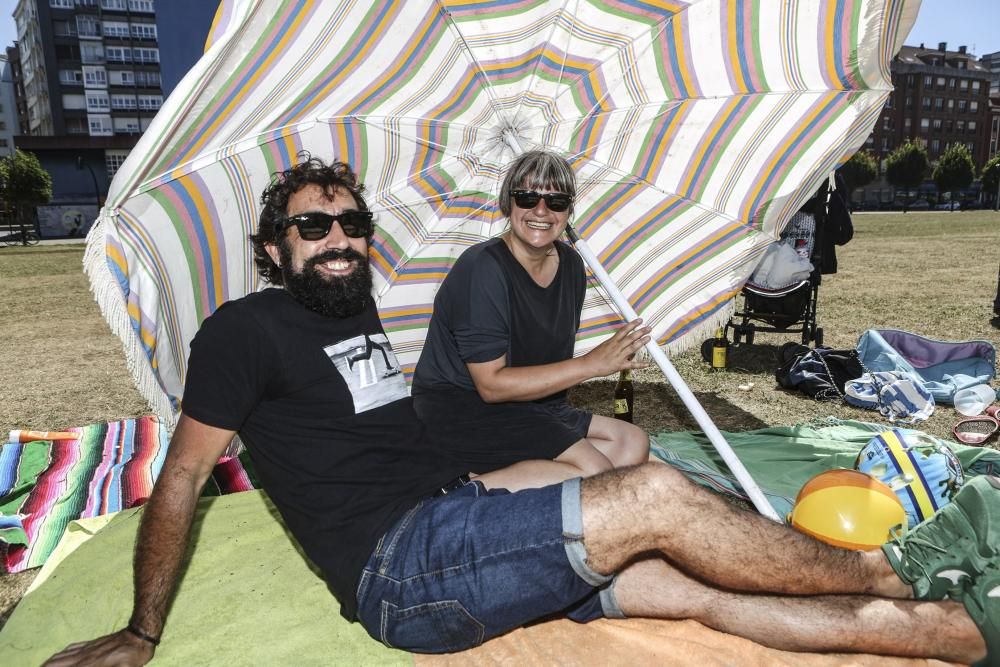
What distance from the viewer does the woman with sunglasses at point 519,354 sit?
3.13m

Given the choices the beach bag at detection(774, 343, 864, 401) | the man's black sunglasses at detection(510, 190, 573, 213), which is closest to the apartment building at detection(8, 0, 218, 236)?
the beach bag at detection(774, 343, 864, 401)

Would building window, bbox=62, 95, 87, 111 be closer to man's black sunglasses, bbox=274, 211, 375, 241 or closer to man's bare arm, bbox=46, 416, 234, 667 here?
man's black sunglasses, bbox=274, 211, 375, 241

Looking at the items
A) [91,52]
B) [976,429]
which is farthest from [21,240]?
[91,52]

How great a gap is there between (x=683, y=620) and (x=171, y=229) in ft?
8.22

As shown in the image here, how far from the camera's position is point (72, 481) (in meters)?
4.29

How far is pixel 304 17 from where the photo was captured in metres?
2.29

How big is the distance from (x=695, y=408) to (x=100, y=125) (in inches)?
3699

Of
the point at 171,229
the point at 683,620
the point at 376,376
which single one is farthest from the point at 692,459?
the point at 171,229

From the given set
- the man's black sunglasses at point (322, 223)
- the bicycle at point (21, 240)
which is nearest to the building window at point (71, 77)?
the bicycle at point (21, 240)

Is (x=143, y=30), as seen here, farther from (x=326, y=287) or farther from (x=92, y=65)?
(x=326, y=287)

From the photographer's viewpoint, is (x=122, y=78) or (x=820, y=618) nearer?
(x=820, y=618)

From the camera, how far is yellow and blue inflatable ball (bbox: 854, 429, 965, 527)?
3070mm

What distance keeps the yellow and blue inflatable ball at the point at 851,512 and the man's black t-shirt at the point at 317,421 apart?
62.4 inches

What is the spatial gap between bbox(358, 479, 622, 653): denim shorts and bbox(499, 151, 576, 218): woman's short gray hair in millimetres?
1604
